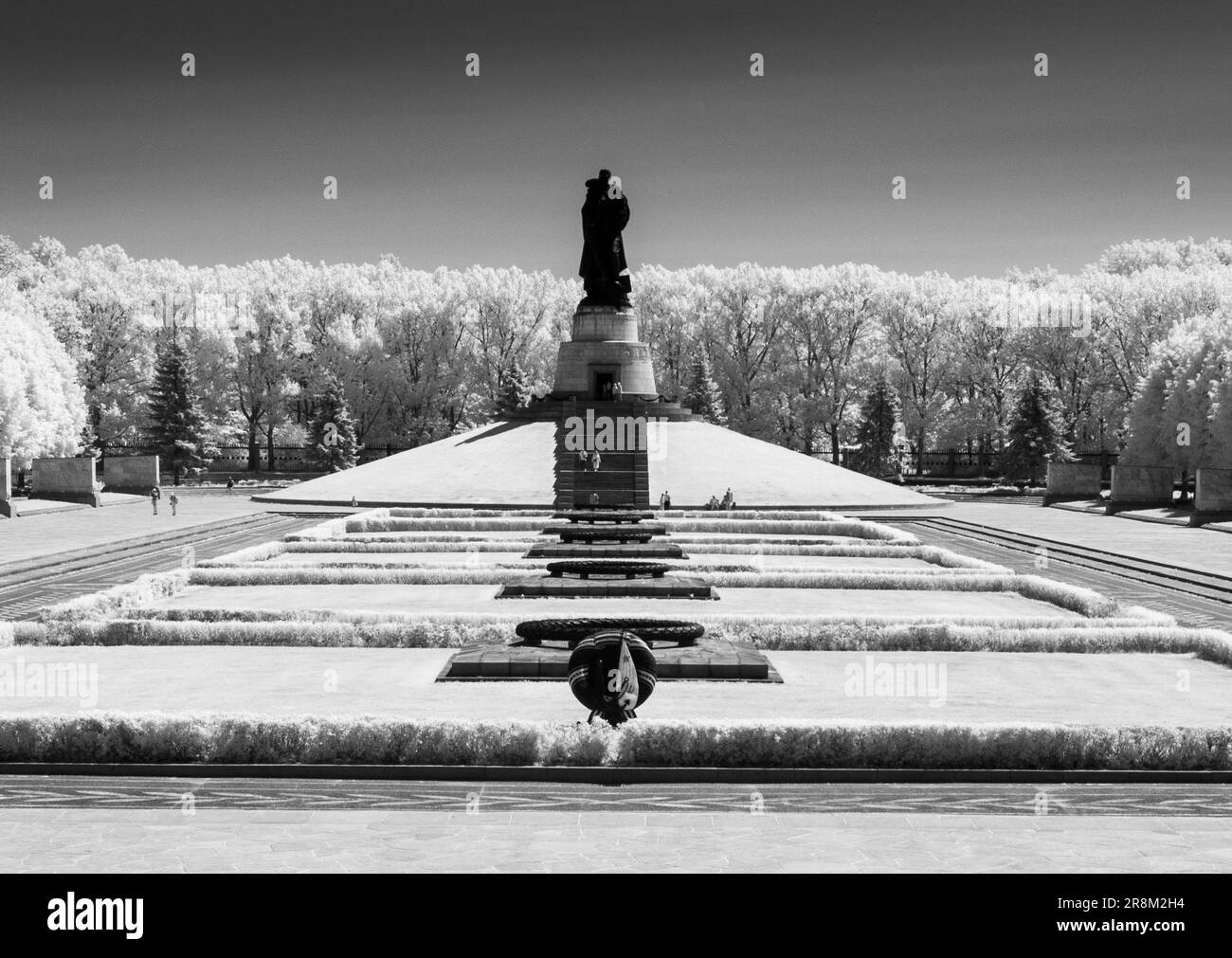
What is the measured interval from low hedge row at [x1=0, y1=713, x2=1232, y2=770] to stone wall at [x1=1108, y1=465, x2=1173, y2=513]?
41.3 metres

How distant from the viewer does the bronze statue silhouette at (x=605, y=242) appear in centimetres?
5397

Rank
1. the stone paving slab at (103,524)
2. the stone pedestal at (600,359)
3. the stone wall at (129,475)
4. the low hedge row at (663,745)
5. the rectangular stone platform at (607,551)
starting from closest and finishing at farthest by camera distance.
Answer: the low hedge row at (663,745) → the rectangular stone platform at (607,551) → the stone paving slab at (103,524) → the stone pedestal at (600,359) → the stone wall at (129,475)

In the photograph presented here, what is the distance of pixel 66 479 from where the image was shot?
178ft

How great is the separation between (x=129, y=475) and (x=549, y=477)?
2298 centimetres

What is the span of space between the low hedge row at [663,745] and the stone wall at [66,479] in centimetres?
4490

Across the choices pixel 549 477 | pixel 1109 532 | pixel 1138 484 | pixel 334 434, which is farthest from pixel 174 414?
pixel 1109 532

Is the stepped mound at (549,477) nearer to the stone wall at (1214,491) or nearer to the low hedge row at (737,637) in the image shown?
the stone wall at (1214,491)

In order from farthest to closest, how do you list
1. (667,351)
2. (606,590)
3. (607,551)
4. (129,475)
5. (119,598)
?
(667,351)
(129,475)
(607,551)
(606,590)
(119,598)

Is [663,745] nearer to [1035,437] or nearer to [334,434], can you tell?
[1035,437]

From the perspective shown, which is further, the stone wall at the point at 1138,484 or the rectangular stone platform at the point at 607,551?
the stone wall at the point at 1138,484

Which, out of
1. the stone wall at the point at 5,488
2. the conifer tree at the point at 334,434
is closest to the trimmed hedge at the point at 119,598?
the stone wall at the point at 5,488

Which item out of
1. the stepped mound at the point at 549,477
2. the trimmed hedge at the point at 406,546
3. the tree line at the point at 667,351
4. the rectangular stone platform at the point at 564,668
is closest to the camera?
the rectangular stone platform at the point at 564,668
